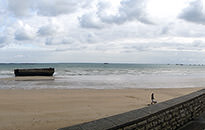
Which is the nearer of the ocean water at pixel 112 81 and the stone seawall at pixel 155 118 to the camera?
the stone seawall at pixel 155 118

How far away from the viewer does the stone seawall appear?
3928mm

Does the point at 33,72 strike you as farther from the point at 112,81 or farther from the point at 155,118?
the point at 155,118

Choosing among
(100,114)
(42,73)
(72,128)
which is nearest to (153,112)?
(72,128)

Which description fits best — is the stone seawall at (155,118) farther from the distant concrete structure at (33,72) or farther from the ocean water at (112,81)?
the distant concrete structure at (33,72)

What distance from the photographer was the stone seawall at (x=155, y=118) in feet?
12.9

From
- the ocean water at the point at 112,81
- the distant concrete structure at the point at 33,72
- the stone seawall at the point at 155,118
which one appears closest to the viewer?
the stone seawall at the point at 155,118

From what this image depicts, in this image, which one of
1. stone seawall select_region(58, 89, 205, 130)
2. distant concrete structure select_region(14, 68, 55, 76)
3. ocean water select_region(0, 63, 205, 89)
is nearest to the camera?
stone seawall select_region(58, 89, 205, 130)

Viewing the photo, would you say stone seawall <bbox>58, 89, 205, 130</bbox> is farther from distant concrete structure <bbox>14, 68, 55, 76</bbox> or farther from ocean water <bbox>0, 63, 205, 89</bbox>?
distant concrete structure <bbox>14, 68, 55, 76</bbox>

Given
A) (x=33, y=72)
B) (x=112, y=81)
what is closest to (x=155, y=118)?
(x=112, y=81)

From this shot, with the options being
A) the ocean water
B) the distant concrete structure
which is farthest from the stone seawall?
the distant concrete structure

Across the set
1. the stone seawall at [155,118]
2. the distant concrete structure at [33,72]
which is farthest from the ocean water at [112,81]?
the stone seawall at [155,118]

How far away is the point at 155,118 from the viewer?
487cm

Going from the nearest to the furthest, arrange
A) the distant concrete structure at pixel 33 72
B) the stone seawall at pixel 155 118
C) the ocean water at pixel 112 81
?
1. the stone seawall at pixel 155 118
2. the ocean water at pixel 112 81
3. the distant concrete structure at pixel 33 72

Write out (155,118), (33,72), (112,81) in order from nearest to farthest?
(155,118) < (112,81) < (33,72)
